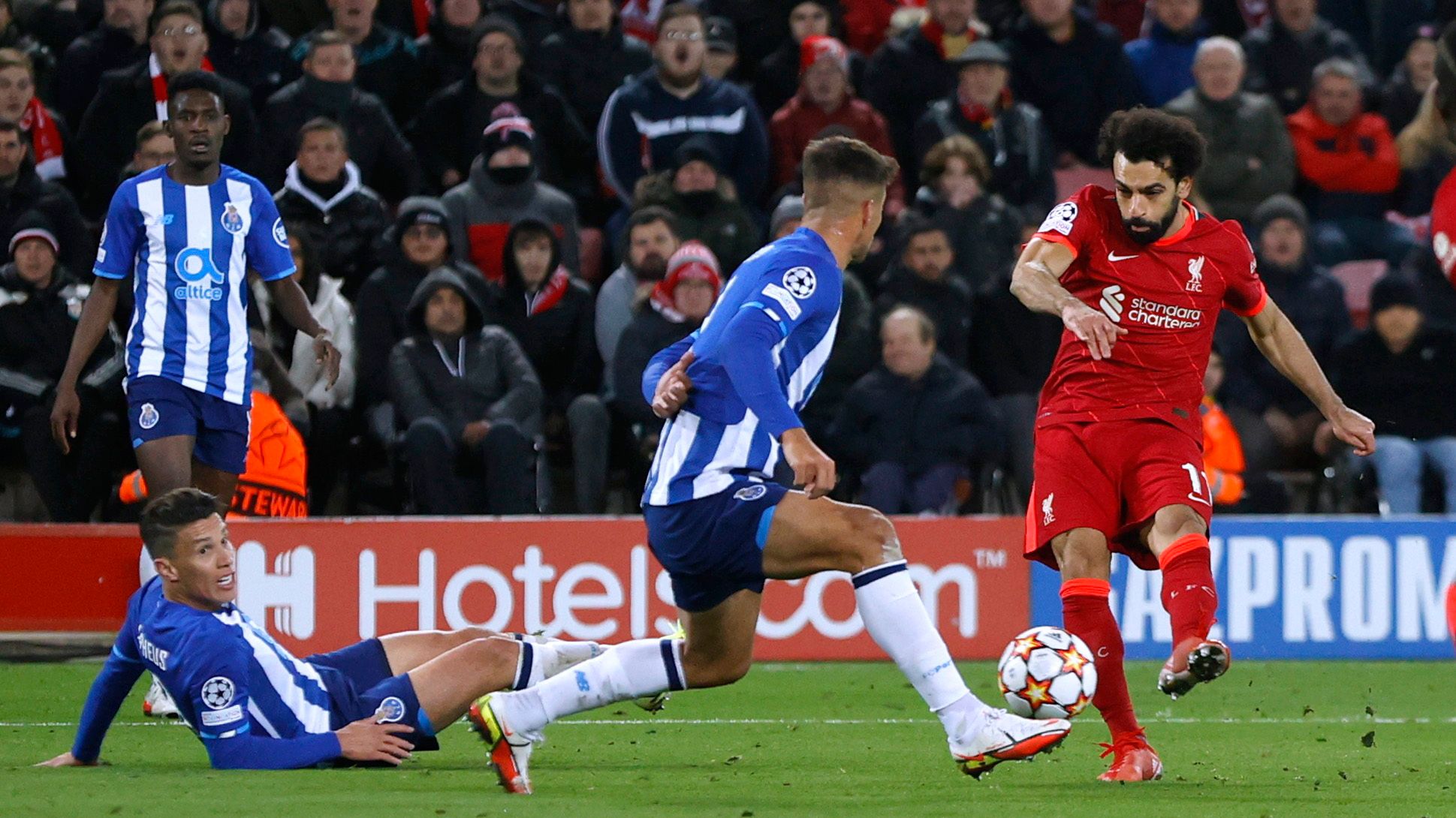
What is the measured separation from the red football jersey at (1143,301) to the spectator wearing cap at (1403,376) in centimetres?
537

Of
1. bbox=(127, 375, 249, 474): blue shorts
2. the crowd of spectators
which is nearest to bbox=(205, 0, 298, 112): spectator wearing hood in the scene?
the crowd of spectators

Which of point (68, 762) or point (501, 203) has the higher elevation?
point (501, 203)

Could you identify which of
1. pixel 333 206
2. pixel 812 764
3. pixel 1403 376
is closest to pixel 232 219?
pixel 812 764

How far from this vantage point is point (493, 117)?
12.0m

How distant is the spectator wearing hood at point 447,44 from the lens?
12852 mm

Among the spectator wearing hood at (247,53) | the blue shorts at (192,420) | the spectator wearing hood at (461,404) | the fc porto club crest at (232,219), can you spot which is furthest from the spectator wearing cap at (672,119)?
the blue shorts at (192,420)

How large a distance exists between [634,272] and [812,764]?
17.6ft

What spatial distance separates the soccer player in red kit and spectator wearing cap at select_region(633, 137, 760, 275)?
5.36m

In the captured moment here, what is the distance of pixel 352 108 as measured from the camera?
12.0 meters

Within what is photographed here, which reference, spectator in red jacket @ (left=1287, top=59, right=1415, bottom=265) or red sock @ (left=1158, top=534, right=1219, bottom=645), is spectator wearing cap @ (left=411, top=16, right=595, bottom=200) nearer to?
spectator in red jacket @ (left=1287, top=59, right=1415, bottom=265)

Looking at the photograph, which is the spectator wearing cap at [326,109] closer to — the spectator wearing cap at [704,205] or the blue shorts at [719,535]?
the spectator wearing cap at [704,205]

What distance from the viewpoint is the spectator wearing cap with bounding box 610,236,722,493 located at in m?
11.0

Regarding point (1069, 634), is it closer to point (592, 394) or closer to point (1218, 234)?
point (1218, 234)

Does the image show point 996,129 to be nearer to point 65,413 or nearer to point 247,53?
point 247,53
